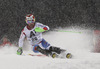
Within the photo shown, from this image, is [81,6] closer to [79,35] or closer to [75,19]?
[75,19]

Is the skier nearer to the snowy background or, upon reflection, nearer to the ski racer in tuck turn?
the ski racer in tuck turn

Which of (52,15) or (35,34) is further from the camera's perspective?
(52,15)

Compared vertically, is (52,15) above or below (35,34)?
above

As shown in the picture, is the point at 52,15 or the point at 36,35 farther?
the point at 52,15

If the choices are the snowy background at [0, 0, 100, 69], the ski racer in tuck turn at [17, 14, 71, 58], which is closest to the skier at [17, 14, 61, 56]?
the ski racer in tuck turn at [17, 14, 71, 58]

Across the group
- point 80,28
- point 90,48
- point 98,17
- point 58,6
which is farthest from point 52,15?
point 90,48

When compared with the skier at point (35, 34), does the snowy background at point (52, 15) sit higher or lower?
higher

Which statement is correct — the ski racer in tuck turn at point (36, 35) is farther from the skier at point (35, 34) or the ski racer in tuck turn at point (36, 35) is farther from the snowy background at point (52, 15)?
the snowy background at point (52, 15)

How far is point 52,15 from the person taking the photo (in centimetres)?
972

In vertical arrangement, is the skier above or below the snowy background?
below

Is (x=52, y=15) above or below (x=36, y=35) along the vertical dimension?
above

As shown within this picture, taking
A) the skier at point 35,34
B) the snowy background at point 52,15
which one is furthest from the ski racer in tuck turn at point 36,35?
the snowy background at point 52,15

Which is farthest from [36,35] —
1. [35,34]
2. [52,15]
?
[52,15]

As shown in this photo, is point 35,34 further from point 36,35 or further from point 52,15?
point 52,15
